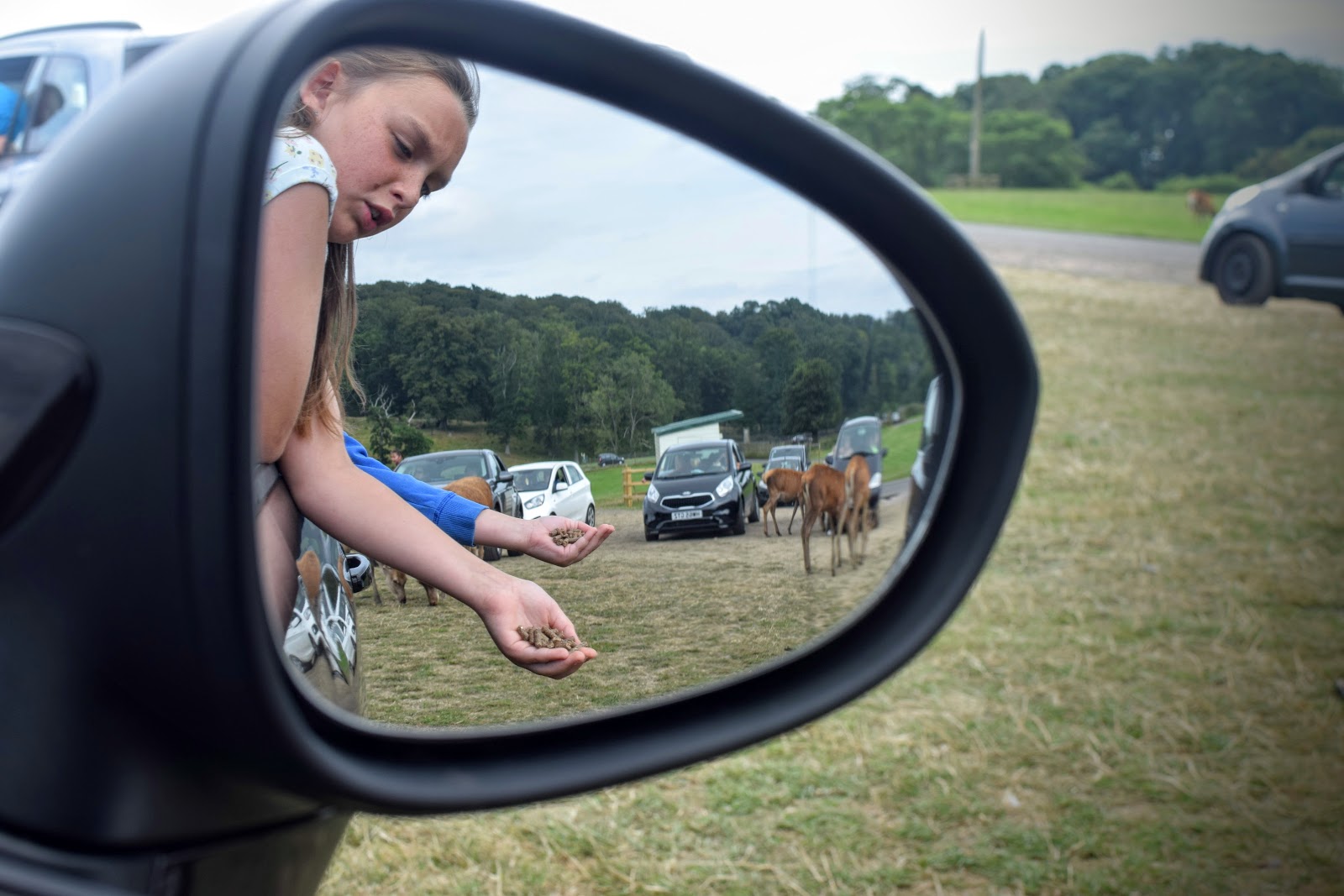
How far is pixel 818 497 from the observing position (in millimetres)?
1253

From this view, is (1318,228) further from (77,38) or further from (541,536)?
(541,536)

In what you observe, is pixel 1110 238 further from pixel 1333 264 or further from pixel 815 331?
pixel 815 331

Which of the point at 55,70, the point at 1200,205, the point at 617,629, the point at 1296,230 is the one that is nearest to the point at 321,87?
the point at 617,629

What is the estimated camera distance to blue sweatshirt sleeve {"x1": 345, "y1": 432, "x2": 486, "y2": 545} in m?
1.03

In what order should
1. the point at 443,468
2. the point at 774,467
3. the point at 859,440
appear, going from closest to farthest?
1. the point at 443,468
2. the point at 774,467
3. the point at 859,440

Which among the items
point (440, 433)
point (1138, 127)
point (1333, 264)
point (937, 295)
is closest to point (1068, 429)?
point (1333, 264)

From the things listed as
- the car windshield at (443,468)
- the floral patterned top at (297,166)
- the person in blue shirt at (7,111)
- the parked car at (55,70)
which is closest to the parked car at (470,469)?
the car windshield at (443,468)

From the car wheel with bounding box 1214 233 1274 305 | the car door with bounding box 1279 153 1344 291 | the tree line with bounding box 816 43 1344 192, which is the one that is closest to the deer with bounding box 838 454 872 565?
the car door with bounding box 1279 153 1344 291

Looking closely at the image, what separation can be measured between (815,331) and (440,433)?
43 centimetres

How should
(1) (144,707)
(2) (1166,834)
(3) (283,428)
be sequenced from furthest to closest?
1. (2) (1166,834)
2. (3) (283,428)
3. (1) (144,707)

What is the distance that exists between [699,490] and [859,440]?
305mm

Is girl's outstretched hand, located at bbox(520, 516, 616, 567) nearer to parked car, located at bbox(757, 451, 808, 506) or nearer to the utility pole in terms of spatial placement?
parked car, located at bbox(757, 451, 808, 506)

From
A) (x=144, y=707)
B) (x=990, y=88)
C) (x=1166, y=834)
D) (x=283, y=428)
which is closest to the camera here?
(x=144, y=707)

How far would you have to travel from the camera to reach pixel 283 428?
97cm
